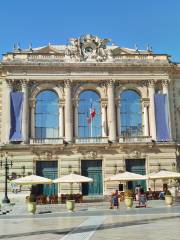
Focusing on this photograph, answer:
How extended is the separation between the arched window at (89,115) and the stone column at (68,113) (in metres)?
1.48

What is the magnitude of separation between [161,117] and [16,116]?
646 inches

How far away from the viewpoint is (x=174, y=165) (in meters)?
46.8

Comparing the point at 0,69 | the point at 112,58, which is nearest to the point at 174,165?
the point at 112,58

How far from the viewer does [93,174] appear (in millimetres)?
47156

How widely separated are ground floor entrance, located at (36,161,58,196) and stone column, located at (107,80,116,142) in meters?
→ 7.07

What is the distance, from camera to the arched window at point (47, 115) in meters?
47.9

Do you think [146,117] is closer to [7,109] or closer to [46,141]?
[46,141]

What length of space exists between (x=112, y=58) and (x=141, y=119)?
7919 millimetres

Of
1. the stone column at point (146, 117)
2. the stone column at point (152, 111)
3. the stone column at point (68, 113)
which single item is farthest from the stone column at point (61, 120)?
the stone column at point (152, 111)

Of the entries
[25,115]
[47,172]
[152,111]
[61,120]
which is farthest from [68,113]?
[152,111]

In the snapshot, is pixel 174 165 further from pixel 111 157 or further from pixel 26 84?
pixel 26 84

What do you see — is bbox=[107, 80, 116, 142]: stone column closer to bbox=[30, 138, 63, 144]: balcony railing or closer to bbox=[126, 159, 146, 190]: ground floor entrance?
bbox=[126, 159, 146, 190]: ground floor entrance

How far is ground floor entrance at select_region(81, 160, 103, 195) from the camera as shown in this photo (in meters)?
46.7

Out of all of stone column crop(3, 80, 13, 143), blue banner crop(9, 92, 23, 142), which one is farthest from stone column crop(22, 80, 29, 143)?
stone column crop(3, 80, 13, 143)
